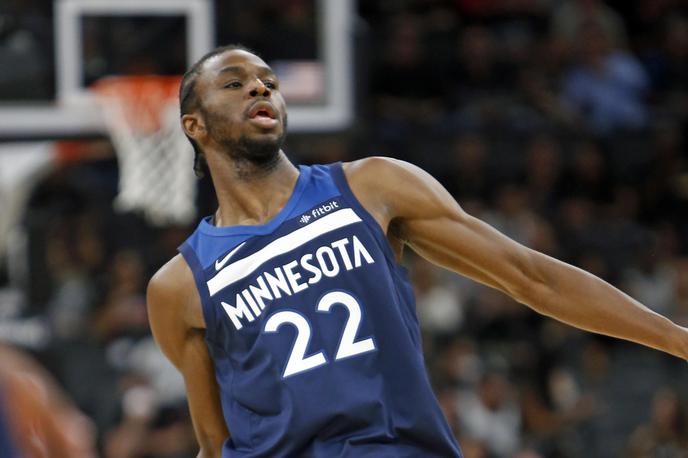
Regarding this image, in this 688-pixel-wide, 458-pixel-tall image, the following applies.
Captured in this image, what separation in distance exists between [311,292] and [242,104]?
2.02 ft

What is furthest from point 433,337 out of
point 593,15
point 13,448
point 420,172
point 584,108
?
point 13,448

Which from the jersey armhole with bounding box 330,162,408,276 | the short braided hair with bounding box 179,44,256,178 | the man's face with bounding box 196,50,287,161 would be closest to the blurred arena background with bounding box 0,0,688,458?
the short braided hair with bounding box 179,44,256,178

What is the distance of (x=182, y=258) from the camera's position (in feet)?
13.3

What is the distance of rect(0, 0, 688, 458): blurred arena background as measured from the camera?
9375mm

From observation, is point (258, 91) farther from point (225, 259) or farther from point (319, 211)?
point (225, 259)

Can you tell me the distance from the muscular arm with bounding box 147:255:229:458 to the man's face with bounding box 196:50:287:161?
41 centimetres

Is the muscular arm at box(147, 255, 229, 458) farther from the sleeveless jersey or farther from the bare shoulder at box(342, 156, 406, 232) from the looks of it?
the bare shoulder at box(342, 156, 406, 232)

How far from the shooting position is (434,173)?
11383 millimetres

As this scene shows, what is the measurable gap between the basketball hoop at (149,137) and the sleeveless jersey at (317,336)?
5323 mm

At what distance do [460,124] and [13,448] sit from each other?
9.06 m

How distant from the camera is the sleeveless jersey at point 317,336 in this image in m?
3.75

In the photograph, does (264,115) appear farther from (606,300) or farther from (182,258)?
(606,300)

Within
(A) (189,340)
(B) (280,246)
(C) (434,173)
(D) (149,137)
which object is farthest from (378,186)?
(C) (434,173)

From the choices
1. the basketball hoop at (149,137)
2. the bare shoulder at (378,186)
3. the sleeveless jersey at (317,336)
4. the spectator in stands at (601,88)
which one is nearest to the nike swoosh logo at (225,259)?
the sleeveless jersey at (317,336)
